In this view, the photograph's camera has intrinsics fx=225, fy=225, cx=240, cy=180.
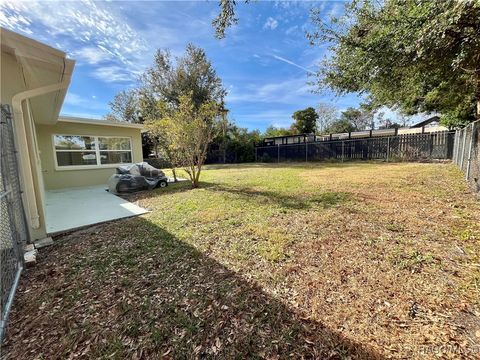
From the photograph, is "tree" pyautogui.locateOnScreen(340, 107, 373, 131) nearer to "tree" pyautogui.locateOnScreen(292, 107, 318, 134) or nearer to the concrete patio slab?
"tree" pyautogui.locateOnScreen(292, 107, 318, 134)

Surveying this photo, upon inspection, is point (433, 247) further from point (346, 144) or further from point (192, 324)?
point (346, 144)

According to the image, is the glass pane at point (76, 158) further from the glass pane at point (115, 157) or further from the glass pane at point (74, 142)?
the glass pane at point (115, 157)

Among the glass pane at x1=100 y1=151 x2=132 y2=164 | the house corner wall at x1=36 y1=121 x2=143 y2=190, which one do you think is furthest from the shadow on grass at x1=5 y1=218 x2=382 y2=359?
the glass pane at x1=100 y1=151 x2=132 y2=164

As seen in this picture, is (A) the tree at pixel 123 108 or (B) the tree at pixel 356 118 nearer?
(A) the tree at pixel 123 108

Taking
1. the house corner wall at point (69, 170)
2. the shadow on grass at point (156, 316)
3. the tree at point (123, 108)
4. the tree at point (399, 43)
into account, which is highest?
the tree at point (123, 108)

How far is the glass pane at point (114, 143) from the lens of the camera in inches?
395

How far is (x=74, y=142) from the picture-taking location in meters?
9.38

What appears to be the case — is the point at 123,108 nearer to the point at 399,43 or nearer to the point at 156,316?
the point at 399,43

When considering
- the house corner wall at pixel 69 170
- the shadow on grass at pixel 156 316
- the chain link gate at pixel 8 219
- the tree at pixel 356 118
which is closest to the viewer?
the shadow on grass at pixel 156 316

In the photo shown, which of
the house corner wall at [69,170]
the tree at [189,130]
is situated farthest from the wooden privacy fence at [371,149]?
the house corner wall at [69,170]

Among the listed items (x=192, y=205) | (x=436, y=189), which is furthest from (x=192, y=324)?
(x=436, y=189)

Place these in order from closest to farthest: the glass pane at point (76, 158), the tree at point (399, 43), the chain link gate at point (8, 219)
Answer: the chain link gate at point (8, 219), the tree at point (399, 43), the glass pane at point (76, 158)

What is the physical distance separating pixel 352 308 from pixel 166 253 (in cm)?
236

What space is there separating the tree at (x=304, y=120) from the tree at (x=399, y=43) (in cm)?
2755
